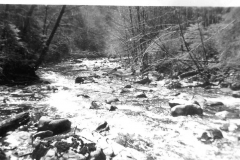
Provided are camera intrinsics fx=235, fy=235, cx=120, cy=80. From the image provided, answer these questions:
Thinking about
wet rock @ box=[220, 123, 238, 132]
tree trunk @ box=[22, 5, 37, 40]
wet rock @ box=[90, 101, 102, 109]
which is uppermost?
tree trunk @ box=[22, 5, 37, 40]

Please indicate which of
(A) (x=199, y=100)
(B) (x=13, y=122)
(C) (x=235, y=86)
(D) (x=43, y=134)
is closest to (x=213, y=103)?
(A) (x=199, y=100)

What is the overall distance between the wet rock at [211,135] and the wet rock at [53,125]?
2.87ft

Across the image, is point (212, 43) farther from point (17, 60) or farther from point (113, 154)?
point (17, 60)

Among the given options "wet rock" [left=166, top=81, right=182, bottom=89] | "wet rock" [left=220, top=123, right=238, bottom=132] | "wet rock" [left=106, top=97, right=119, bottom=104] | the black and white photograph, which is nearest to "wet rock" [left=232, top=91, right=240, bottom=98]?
the black and white photograph

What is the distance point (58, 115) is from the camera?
158 cm

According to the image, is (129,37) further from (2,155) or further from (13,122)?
(2,155)

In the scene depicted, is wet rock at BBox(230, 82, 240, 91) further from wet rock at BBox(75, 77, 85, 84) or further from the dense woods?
wet rock at BBox(75, 77, 85, 84)

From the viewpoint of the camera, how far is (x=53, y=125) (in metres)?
1.51

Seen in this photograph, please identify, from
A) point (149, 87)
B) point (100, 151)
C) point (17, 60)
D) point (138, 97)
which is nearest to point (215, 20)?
point (149, 87)

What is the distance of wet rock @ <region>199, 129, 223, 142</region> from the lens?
4.67 feet

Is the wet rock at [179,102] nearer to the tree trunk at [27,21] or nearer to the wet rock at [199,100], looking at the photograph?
the wet rock at [199,100]

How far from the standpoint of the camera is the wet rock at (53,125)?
1.48m

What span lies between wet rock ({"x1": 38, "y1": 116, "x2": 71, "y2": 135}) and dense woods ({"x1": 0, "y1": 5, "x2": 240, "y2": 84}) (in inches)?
13.9

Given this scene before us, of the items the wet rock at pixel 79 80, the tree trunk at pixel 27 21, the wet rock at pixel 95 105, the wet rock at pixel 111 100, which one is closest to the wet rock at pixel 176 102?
the wet rock at pixel 111 100
